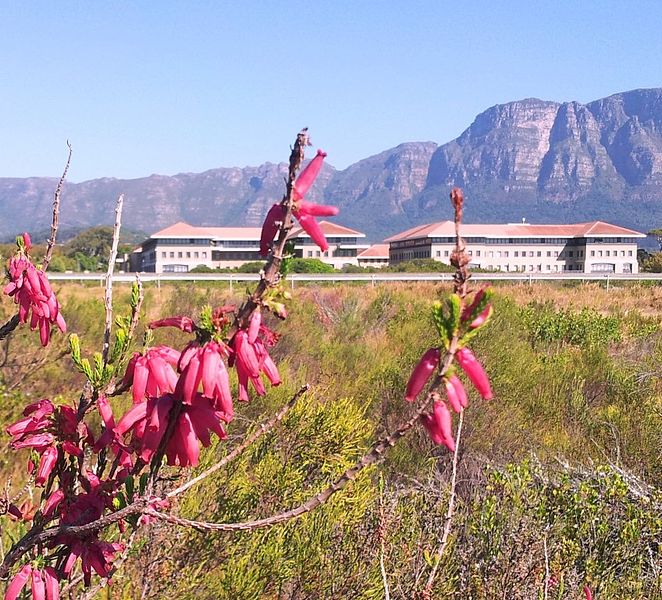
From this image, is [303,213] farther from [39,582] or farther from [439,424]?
[39,582]

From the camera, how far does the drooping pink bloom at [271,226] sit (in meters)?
1.08

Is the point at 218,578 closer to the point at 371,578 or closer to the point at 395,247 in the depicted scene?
the point at 371,578

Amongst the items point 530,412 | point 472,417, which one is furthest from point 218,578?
point 530,412

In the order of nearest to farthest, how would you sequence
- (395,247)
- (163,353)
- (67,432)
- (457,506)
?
(163,353), (67,432), (457,506), (395,247)

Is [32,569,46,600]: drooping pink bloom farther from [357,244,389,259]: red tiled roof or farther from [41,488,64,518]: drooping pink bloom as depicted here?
[357,244,389,259]: red tiled roof

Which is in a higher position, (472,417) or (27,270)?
(27,270)

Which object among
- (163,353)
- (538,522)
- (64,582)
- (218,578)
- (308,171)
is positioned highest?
(308,171)

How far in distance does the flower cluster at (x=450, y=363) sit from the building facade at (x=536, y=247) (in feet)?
295

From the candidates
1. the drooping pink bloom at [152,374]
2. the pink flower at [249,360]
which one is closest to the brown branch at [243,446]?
the pink flower at [249,360]

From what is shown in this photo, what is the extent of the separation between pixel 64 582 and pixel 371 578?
2363mm

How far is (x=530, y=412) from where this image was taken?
7.70 meters

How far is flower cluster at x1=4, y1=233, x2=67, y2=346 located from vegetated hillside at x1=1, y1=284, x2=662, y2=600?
1.12 m

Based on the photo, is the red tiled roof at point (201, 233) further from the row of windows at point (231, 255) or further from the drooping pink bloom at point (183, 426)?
the drooping pink bloom at point (183, 426)

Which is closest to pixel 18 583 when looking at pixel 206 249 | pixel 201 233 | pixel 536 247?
pixel 206 249
